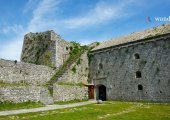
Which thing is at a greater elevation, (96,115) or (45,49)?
(45,49)

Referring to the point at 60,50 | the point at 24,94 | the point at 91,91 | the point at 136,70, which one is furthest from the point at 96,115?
the point at 60,50

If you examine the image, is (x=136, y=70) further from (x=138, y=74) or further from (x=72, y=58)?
(x=72, y=58)

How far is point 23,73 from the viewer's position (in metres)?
26.0

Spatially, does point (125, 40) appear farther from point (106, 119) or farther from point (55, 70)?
point (106, 119)

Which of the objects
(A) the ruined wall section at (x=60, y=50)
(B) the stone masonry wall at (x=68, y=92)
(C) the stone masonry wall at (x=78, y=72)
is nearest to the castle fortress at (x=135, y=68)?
(C) the stone masonry wall at (x=78, y=72)

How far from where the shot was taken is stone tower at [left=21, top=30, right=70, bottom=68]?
33.1 m

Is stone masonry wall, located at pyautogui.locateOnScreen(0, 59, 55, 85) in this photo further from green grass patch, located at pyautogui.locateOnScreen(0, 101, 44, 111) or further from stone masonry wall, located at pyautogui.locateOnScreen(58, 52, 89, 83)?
green grass patch, located at pyautogui.locateOnScreen(0, 101, 44, 111)

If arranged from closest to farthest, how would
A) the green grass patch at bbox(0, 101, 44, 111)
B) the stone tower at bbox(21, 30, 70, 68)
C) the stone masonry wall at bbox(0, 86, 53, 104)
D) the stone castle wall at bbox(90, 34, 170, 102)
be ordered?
the green grass patch at bbox(0, 101, 44, 111) < the stone masonry wall at bbox(0, 86, 53, 104) < the stone castle wall at bbox(90, 34, 170, 102) < the stone tower at bbox(21, 30, 70, 68)

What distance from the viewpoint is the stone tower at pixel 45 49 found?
109 feet

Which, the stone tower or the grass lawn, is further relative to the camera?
the stone tower

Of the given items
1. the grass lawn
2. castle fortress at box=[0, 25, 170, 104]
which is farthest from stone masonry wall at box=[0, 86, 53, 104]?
the grass lawn

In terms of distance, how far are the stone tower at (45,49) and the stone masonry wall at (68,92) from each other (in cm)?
452

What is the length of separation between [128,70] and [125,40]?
4305mm

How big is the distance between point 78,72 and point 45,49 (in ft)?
19.3
